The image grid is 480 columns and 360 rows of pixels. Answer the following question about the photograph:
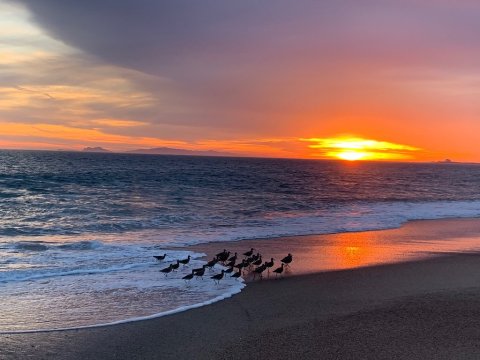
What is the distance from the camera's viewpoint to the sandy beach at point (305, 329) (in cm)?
729

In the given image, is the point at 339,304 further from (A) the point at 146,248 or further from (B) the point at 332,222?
(B) the point at 332,222

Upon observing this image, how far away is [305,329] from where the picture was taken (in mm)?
8320

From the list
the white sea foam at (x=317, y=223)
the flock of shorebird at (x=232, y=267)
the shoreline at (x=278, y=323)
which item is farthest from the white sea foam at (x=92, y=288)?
the white sea foam at (x=317, y=223)

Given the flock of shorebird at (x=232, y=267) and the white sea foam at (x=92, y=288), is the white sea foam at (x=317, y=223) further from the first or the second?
the flock of shorebird at (x=232, y=267)

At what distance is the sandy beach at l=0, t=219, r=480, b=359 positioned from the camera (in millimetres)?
7293

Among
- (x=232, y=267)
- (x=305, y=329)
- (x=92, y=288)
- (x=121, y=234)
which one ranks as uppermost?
(x=305, y=329)

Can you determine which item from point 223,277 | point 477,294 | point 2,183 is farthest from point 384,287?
point 2,183

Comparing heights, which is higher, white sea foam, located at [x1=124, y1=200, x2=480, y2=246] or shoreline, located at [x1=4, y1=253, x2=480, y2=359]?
shoreline, located at [x1=4, y1=253, x2=480, y2=359]

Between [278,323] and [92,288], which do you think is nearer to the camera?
[278,323]

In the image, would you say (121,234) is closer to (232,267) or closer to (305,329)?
(232,267)

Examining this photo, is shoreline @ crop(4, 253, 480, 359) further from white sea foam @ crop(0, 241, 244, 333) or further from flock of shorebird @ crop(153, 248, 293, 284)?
flock of shorebird @ crop(153, 248, 293, 284)

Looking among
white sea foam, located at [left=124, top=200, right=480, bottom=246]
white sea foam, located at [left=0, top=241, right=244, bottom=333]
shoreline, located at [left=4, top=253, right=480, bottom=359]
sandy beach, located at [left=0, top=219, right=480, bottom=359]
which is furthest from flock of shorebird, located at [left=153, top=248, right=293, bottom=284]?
white sea foam, located at [left=124, top=200, right=480, bottom=246]

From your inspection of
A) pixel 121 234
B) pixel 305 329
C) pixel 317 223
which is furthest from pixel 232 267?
pixel 317 223

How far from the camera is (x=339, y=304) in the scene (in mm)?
9977
